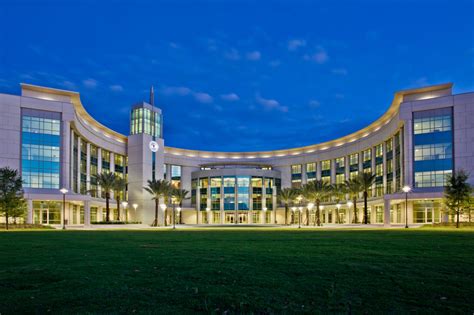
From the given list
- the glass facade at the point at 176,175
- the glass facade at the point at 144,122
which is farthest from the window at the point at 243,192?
the glass facade at the point at 144,122

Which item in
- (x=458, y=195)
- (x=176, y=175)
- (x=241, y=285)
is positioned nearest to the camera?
(x=241, y=285)

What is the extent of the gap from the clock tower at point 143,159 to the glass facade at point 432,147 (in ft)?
179

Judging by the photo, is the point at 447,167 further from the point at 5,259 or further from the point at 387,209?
the point at 5,259

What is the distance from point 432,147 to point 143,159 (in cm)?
5905

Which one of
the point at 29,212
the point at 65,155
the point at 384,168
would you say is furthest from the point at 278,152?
the point at 29,212

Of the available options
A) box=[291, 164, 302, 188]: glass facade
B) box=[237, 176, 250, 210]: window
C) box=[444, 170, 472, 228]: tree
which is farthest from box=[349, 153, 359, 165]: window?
box=[444, 170, 472, 228]: tree

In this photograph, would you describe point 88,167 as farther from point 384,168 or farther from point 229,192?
point 384,168

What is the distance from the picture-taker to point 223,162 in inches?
4584

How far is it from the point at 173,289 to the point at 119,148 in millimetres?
87279

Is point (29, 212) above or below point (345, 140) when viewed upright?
below

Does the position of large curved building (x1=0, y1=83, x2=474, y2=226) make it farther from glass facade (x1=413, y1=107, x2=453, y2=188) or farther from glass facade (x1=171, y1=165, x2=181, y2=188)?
glass facade (x1=171, y1=165, x2=181, y2=188)

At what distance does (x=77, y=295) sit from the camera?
7.44 meters

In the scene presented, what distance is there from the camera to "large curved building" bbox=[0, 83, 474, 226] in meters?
59.8

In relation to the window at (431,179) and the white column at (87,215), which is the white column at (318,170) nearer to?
the window at (431,179)
